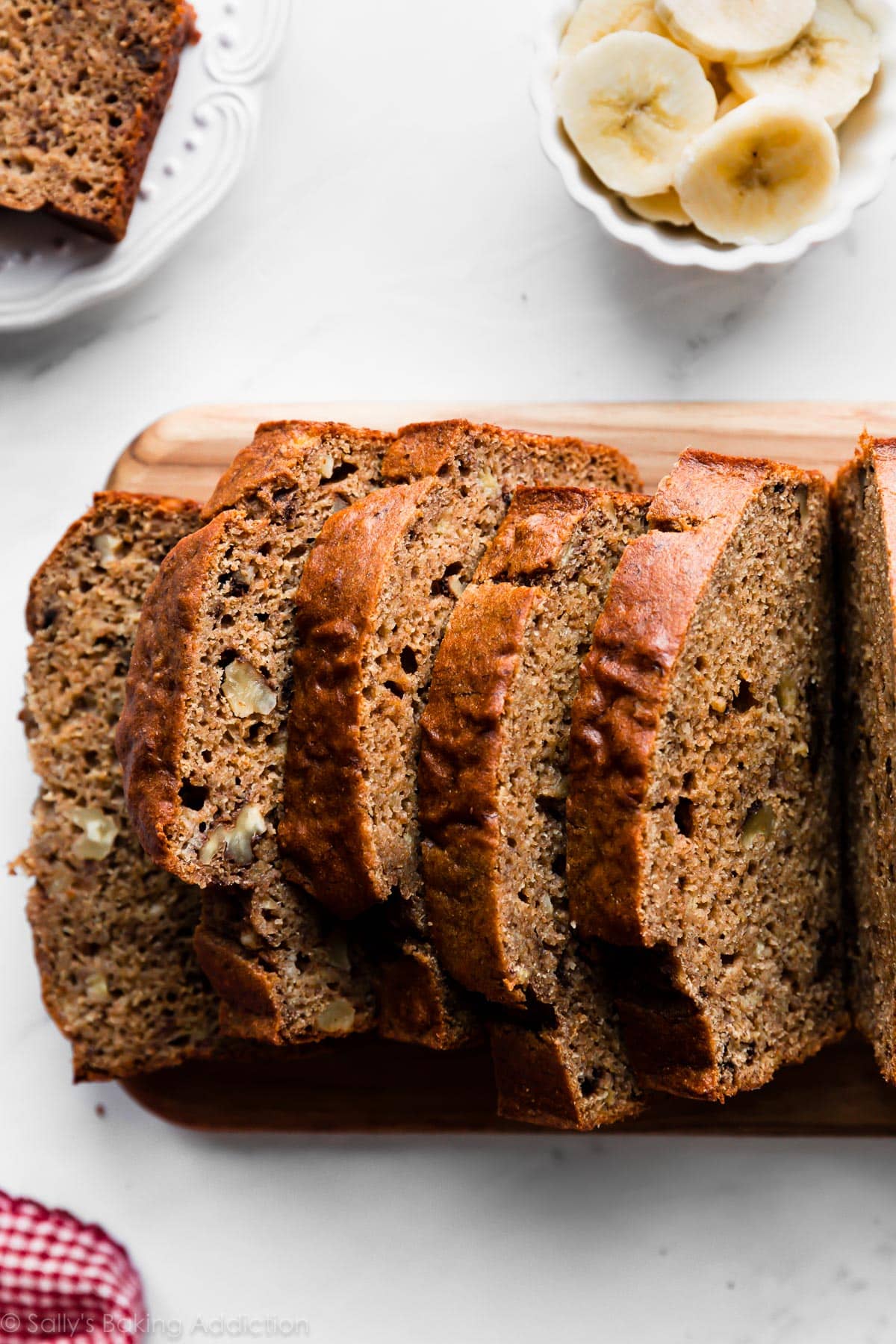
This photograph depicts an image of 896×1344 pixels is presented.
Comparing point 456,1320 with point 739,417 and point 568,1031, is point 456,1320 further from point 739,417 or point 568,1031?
point 739,417

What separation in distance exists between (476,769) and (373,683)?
347 millimetres

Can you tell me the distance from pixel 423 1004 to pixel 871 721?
1.44 meters

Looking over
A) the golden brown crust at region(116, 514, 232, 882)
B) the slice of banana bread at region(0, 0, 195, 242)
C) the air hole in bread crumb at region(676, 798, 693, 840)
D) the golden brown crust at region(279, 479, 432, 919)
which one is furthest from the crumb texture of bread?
the slice of banana bread at region(0, 0, 195, 242)

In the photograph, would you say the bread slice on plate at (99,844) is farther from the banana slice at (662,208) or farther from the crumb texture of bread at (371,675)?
the banana slice at (662,208)

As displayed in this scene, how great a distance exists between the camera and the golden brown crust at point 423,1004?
10.8 ft

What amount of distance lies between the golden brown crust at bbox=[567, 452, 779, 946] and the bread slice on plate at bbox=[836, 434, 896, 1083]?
0.46 meters

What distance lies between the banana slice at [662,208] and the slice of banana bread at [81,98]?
5.18 ft

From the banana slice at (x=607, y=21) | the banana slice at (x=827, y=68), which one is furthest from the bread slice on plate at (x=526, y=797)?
the banana slice at (x=607, y=21)

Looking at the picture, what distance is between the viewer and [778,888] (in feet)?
11.4

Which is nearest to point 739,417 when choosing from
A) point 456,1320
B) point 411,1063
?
point 411,1063

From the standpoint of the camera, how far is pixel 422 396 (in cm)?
425

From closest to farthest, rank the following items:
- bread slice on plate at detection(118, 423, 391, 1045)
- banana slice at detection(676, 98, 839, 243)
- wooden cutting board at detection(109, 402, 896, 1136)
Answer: bread slice on plate at detection(118, 423, 391, 1045), banana slice at detection(676, 98, 839, 243), wooden cutting board at detection(109, 402, 896, 1136)

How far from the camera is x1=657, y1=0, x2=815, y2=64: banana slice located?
375 centimetres

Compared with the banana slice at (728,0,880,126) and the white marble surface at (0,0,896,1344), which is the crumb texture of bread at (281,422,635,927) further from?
the banana slice at (728,0,880,126)
